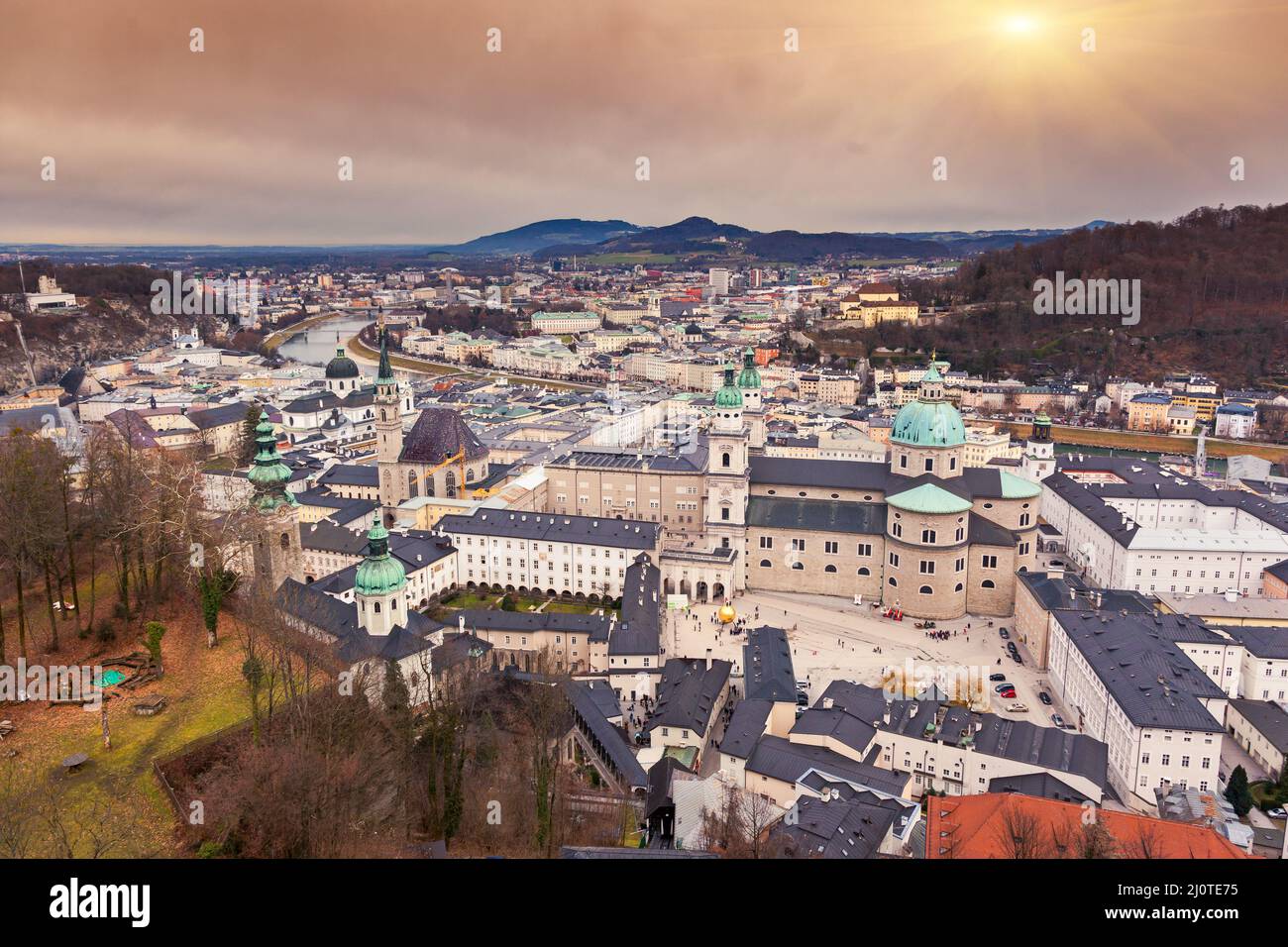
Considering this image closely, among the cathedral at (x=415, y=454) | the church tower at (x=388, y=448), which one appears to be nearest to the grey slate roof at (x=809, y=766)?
the cathedral at (x=415, y=454)

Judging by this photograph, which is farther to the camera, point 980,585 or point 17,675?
point 980,585

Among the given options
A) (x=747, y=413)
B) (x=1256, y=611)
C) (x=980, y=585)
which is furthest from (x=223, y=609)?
(x=747, y=413)

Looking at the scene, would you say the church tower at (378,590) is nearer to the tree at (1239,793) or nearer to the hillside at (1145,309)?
the tree at (1239,793)

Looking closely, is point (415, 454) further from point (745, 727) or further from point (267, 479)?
point (745, 727)

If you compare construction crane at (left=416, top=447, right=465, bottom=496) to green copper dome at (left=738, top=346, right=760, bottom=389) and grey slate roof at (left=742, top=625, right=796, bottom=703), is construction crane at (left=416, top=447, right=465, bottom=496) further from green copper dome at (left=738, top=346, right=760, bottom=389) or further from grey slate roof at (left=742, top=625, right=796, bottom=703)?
grey slate roof at (left=742, top=625, right=796, bottom=703)

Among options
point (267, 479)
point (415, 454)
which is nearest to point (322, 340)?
point (415, 454)
